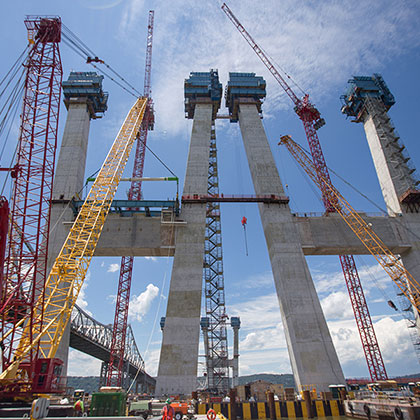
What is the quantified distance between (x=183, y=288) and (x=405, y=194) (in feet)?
104

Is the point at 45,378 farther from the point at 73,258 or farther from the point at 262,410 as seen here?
the point at 262,410

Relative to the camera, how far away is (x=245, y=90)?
162 feet

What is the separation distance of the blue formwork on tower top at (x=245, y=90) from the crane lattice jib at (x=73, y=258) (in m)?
15.0

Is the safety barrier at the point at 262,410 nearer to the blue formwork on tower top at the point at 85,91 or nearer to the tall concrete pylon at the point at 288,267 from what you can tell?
the tall concrete pylon at the point at 288,267

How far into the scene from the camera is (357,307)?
62906 millimetres

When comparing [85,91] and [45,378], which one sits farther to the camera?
[85,91]

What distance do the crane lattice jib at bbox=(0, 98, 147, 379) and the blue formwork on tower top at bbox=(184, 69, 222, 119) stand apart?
8.76 metres

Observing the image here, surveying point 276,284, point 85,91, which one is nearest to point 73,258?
point 276,284

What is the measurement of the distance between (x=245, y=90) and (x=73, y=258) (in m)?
34.0

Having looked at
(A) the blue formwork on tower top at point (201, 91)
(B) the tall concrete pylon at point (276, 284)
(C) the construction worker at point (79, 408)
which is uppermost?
(A) the blue formwork on tower top at point (201, 91)

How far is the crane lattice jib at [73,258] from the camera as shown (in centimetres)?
2691

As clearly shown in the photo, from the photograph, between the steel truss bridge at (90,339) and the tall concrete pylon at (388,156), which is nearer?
the tall concrete pylon at (388,156)

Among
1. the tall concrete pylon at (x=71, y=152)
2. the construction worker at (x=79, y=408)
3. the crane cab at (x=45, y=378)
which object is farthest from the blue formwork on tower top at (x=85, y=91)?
the construction worker at (x=79, y=408)

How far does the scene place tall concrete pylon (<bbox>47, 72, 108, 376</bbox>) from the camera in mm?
38062
